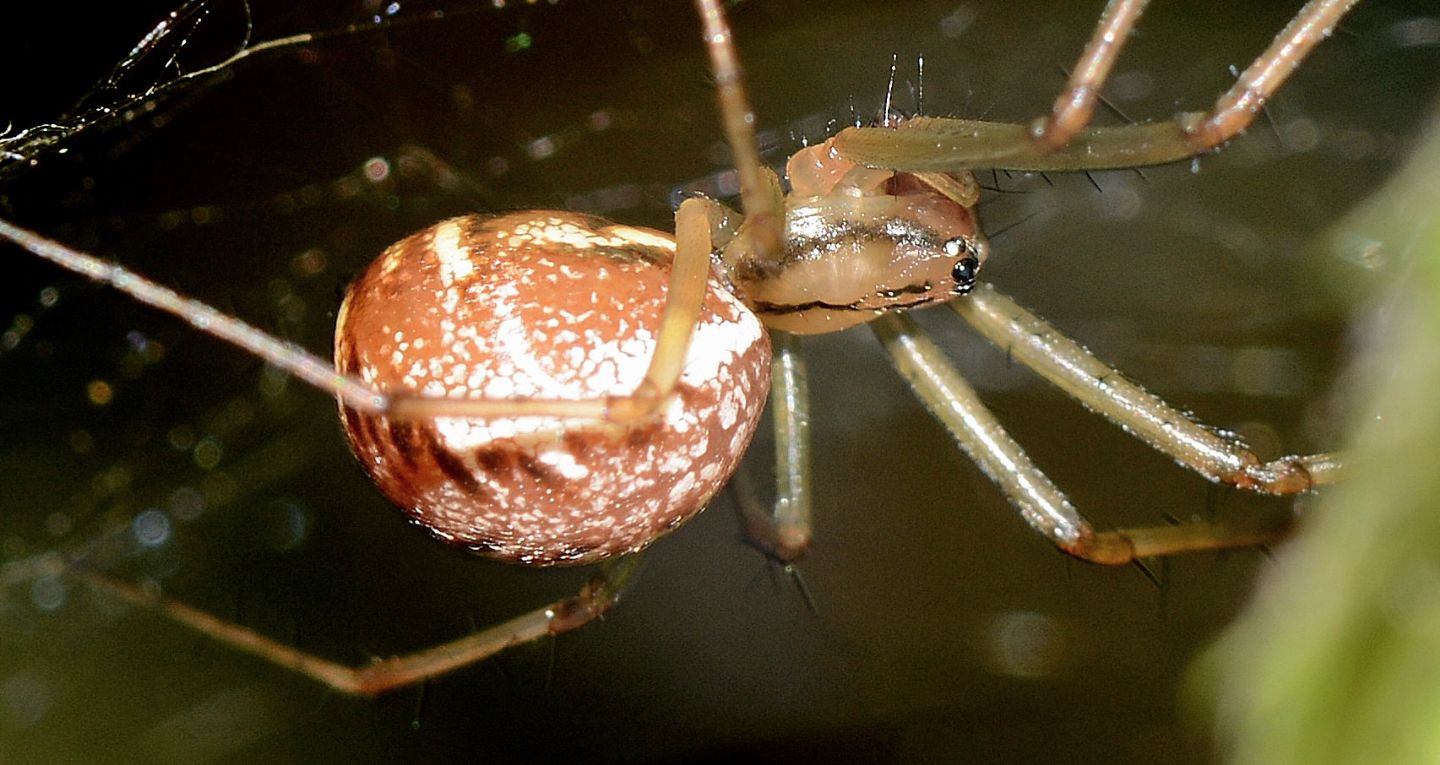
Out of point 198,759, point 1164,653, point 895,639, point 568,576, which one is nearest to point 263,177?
point 568,576

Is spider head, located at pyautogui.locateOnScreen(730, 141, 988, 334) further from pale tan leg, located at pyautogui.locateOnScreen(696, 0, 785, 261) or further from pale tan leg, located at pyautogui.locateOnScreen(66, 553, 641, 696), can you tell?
pale tan leg, located at pyautogui.locateOnScreen(66, 553, 641, 696)

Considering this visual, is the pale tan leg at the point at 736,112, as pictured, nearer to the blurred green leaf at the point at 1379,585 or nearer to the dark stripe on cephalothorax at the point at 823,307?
the dark stripe on cephalothorax at the point at 823,307

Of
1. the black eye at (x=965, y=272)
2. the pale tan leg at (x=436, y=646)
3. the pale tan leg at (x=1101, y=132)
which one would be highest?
the pale tan leg at (x=1101, y=132)

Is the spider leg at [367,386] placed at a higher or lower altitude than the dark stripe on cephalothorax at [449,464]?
higher

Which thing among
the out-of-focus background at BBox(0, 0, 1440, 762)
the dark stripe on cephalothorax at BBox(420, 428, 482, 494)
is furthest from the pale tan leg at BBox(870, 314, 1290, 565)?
the dark stripe on cephalothorax at BBox(420, 428, 482, 494)

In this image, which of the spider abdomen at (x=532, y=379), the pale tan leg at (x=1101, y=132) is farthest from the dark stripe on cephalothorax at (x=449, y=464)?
the pale tan leg at (x=1101, y=132)

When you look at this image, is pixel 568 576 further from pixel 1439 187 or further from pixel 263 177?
pixel 1439 187

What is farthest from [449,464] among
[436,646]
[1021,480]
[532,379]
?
[1021,480]
